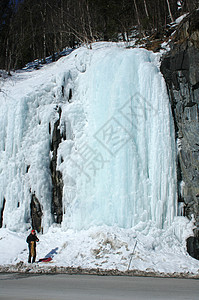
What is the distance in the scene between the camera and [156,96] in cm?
1002

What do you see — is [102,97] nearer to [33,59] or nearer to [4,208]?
[4,208]

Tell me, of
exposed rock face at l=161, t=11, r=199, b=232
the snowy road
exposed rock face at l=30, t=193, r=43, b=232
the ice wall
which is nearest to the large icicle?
the ice wall

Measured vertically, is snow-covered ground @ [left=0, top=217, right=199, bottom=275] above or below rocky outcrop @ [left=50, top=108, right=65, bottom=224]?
below

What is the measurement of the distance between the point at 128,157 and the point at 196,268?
3759 mm

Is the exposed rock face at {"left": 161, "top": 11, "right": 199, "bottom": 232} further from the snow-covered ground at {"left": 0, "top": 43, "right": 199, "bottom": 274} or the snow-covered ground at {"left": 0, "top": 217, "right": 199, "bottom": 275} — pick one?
the snow-covered ground at {"left": 0, "top": 217, "right": 199, "bottom": 275}

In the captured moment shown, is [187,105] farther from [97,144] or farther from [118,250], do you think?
[118,250]

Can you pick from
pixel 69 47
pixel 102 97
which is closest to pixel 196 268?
pixel 102 97

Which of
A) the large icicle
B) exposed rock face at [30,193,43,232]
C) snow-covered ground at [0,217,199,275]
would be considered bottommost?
snow-covered ground at [0,217,199,275]

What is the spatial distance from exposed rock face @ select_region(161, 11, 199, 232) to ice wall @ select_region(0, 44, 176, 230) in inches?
13.0

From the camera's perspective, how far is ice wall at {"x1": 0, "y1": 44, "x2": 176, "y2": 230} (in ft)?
30.2

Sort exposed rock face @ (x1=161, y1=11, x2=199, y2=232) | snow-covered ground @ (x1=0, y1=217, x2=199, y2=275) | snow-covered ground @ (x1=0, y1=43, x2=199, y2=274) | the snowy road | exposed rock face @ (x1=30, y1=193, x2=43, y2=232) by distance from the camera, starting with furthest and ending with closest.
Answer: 1. exposed rock face @ (x1=30, y1=193, x2=43, y2=232)
2. exposed rock face @ (x1=161, y1=11, x2=199, y2=232)
3. snow-covered ground @ (x1=0, y1=43, x2=199, y2=274)
4. snow-covered ground @ (x1=0, y1=217, x2=199, y2=275)
5. the snowy road

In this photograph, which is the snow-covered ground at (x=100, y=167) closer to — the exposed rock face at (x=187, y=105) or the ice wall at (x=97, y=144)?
the ice wall at (x=97, y=144)

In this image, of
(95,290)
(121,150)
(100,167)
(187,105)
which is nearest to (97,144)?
(100,167)

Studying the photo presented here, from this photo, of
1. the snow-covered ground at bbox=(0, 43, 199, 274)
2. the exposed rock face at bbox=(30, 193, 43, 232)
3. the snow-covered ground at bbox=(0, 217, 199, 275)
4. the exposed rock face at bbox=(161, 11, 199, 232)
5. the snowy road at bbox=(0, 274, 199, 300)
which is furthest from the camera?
the exposed rock face at bbox=(30, 193, 43, 232)
